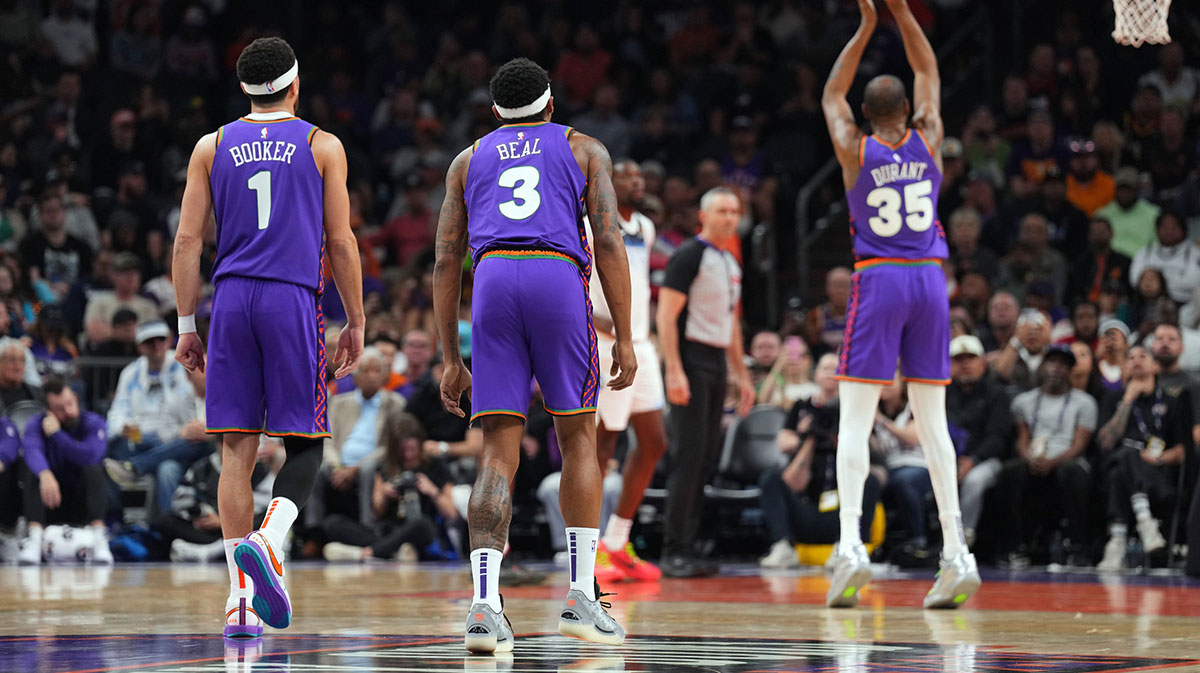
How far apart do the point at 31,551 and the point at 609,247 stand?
7906 millimetres

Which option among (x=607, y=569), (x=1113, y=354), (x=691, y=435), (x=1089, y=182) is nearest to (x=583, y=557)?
(x=607, y=569)

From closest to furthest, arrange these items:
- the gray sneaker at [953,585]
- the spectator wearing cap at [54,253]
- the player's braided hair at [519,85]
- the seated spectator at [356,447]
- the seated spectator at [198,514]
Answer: the player's braided hair at [519,85]
the gray sneaker at [953,585]
the seated spectator at [198,514]
the seated spectator at [356,447]
the spectator wearing cap at [54,253]

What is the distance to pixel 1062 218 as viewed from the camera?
15.1 metres

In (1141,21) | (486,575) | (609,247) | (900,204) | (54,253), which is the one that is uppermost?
(1141,21)

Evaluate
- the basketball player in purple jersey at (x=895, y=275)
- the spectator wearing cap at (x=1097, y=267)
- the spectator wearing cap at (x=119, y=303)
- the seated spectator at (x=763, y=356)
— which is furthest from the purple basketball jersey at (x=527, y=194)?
the spectator wearing cap at (x=119, y=303)

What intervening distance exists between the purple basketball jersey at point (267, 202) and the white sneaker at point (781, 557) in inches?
245

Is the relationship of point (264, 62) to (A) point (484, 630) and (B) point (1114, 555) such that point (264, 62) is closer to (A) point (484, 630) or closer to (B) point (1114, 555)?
(A) point (484, 630)

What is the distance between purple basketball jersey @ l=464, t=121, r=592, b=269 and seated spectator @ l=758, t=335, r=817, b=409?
737cm

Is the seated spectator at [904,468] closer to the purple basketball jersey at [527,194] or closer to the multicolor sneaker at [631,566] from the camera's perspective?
the multicolor sneaker at [631,566]

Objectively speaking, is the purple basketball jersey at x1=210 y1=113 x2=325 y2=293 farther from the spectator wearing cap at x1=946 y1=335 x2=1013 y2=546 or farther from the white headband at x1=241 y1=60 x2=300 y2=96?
the spectator wearing cap at x1=946 y1=335 x2=1013 y2=546

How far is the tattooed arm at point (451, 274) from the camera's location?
238 inches

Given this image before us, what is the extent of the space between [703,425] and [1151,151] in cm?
740

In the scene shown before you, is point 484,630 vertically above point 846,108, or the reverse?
point 846,108

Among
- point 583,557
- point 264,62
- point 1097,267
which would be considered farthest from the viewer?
point 1097,267
